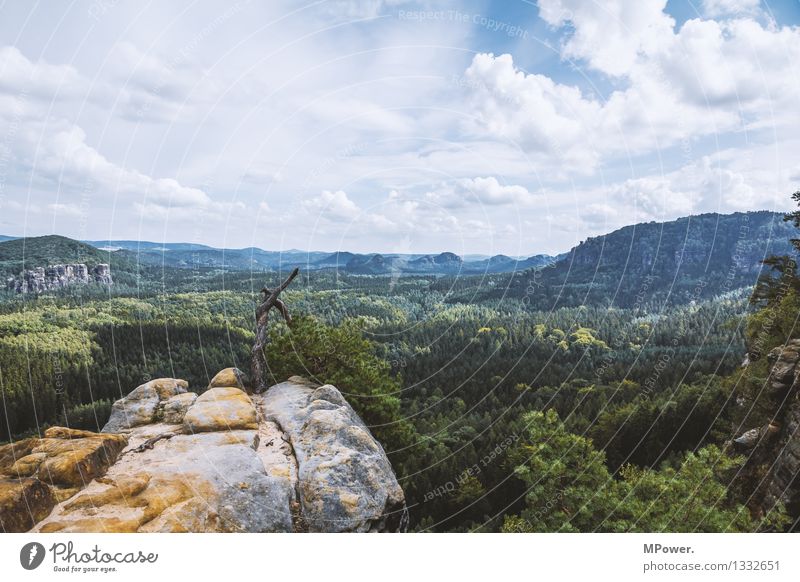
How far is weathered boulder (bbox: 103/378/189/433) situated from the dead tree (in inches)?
93.4

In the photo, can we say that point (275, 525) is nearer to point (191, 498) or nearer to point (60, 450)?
point (191, 498)

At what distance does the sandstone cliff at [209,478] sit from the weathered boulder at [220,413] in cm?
3

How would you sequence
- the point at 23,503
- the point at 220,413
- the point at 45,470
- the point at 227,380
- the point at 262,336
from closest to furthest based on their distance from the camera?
the point at 23,503
the point at 45,470
the point at 220,413
the point at 227,380
the point at 262,336

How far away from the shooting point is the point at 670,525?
10.9 m

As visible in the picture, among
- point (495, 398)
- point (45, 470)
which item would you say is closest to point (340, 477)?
point (45, 470)

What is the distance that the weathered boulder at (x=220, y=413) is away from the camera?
1127 cm

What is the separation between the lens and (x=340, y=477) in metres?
9.57

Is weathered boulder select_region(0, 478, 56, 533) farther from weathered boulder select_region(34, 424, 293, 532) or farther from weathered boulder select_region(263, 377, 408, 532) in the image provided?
weathered boulder select_region(263, 377, 408, 532)

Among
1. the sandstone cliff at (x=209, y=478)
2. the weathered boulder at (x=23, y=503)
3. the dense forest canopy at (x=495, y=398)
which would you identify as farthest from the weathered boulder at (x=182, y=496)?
the dense forest canopy at (x=495, y=398)

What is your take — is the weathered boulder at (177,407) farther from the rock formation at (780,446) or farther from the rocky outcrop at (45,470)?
the rock formation at (780,446)

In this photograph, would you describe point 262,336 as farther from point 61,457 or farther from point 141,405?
point 61,457

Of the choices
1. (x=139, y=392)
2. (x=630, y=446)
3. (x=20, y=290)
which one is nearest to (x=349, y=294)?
(x=20, y=290)

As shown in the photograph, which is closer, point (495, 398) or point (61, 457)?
point (61, 457)

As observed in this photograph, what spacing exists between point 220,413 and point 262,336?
5.24 meters
